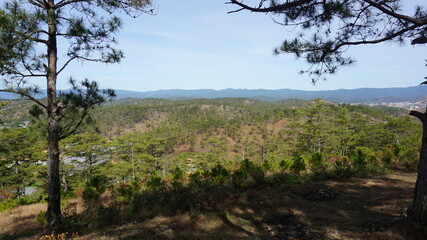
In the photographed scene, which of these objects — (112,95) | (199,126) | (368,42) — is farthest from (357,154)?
(199,126)

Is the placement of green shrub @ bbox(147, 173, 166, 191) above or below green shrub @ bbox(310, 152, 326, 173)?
below

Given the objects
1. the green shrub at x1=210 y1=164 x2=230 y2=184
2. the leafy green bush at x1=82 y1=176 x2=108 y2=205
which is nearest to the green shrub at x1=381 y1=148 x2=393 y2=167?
the green shrub at x1=210 y1=164 x2=230 y2=184

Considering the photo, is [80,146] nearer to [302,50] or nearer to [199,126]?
[302,50]

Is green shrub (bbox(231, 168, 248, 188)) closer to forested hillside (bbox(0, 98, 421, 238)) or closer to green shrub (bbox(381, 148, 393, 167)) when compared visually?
forested hillside (bbox(0, 98, 421, 238))

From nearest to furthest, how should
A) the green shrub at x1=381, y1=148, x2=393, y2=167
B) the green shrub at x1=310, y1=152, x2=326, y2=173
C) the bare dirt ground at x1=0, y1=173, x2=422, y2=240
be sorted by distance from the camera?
the bare dirt ground at x1=0, y1=173, x2=422, y2=240 < the green shrub at x1=310, y1=152, x2=326, y2=173 < the green shrub at x1=381, y1=148, x2=393, y2=167

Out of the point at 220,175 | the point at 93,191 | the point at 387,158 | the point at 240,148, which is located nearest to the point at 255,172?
the point at 220,175

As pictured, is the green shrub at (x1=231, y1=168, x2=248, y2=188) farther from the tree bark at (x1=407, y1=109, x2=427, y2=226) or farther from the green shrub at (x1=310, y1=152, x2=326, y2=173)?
the tree bark at (x1=407, y1=109, x2=427, y2=226)

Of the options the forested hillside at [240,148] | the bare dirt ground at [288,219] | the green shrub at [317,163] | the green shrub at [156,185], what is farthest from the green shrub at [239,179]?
the green shrub at [317,163]

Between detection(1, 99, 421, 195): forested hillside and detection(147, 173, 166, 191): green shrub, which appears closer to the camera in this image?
detection(147, 173, 166, 191): green shrub

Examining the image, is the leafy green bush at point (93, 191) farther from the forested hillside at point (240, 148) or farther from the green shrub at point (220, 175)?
the green shrub at point (220, 175)

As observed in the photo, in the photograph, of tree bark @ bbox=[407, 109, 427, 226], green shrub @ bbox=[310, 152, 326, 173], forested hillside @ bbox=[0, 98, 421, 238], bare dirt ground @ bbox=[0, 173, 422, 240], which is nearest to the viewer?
tree bark @ bbox=[407, 109, 427, 226]

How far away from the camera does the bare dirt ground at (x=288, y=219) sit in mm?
3166

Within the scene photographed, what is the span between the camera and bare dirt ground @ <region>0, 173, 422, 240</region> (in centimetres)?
317

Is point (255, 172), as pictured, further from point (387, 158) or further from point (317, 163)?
point (387, 158)
